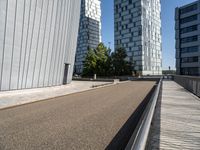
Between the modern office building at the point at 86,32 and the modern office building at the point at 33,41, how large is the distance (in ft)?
302

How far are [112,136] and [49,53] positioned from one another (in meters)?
17.6

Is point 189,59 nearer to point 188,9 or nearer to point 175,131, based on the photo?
point 188,9

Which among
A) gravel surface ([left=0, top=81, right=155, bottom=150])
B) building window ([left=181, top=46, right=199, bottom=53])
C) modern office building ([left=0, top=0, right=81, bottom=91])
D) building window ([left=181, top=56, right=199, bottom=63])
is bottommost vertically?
gravel surface ([left=0, top=81, right=155, bottom=150])

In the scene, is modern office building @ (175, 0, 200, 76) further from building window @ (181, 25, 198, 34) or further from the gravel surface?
the gravel surface

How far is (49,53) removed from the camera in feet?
71.5

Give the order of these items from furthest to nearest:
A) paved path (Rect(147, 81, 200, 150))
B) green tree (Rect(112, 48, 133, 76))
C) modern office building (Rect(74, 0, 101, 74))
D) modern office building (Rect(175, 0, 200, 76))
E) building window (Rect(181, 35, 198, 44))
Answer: modern office building (Rect(74, 0, 101, 74)), building window (Rect(181, 35, 198, 44)), modern office building (Rect(175, 0, 200, 76)), green tree (Rect(112, 48, 133, 76)), paved path (Rect(147, 81, 200, 150))

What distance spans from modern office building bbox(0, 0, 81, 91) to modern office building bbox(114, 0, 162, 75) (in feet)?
191

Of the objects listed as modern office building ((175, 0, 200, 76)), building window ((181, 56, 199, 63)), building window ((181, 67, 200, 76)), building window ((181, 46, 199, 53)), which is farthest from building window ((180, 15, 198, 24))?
building window ((181, 67, 200, 76))

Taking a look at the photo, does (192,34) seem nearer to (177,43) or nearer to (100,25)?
(177,43)

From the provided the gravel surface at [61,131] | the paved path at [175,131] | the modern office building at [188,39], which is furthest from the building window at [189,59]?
the gravel surface at [61,131]

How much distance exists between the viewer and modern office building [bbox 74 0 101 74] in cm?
11862

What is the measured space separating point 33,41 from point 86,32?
335ft

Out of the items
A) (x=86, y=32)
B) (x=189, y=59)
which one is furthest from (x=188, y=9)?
(x=86, y=32)

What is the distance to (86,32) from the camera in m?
119
